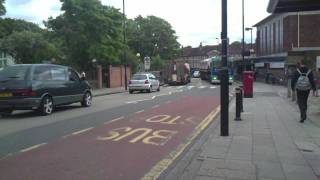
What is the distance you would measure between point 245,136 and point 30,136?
4.89 metres

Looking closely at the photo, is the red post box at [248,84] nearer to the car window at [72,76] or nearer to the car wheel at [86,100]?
the car wheel at [86,100]

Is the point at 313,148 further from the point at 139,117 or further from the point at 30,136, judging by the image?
the point at 139,117

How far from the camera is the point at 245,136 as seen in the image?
459 inches

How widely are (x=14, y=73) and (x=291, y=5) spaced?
924 centimetres

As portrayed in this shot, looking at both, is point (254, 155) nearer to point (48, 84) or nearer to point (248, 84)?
point (48, 84)

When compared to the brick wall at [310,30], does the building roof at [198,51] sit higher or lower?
higher

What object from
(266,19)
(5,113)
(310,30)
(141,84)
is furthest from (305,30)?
(5,113)

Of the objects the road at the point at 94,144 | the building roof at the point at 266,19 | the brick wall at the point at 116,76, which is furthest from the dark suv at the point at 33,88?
the building roof at the point at 266,19

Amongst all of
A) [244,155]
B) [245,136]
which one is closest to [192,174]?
[244,155]

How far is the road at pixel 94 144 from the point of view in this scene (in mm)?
7992

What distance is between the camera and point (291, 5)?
13141mm

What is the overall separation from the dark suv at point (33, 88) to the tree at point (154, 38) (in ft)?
267

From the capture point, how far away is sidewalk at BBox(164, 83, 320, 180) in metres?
7.71

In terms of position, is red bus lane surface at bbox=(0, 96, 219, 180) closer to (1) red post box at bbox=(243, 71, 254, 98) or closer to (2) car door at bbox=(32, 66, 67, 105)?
(2) car door at bbox=(32, 66, 67, 105)
